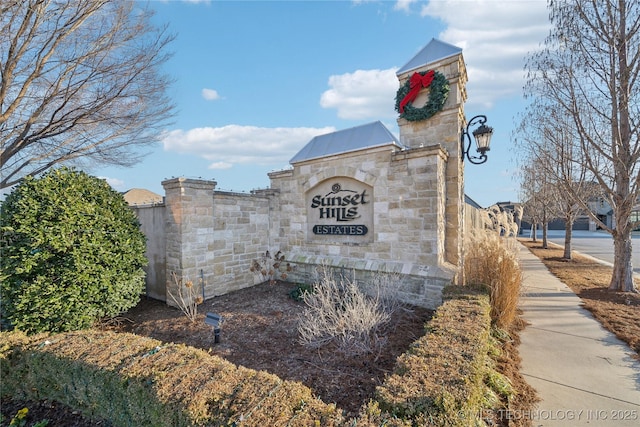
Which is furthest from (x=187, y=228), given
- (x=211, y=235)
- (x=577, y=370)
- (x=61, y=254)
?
(x=577, y=370)

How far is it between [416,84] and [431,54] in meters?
0.81

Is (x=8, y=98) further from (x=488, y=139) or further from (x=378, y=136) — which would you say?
(x=488, y=139)

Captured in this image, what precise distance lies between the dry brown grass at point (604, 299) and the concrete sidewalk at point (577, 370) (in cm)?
18

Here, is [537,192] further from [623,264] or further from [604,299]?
[604,299]

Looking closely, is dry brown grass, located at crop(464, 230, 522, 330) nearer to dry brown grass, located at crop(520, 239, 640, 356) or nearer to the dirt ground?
the dirt ground

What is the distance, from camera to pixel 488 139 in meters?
5.31

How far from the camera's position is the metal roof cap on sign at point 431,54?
5871mm

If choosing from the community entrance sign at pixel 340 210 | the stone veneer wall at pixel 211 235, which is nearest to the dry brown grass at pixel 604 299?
the community entrance sign at pixel 340 210

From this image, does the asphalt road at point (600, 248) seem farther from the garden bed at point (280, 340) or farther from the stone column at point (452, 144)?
the garden bed at point (280, 340)

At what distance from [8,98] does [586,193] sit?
674 inches

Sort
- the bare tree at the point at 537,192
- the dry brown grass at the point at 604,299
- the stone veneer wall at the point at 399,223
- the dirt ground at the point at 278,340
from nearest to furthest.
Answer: the dirt ground at the point at 278,340 < the dry brown grass at the point at 604,299 < the stone veneer wall at the point at 399,223 < the bare tree at the point at 537,192

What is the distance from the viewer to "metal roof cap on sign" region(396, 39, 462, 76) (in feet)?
19.3

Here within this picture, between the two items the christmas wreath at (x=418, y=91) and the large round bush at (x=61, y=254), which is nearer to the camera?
the large round bush at (x=61, y=254)

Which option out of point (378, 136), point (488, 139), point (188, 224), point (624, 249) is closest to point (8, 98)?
point (188, 224)
